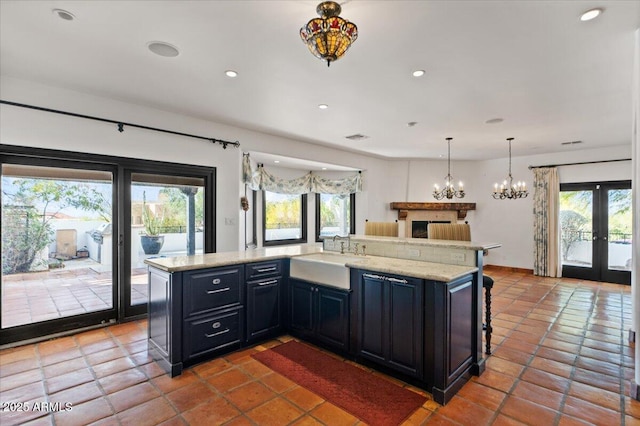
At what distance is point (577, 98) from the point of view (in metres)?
3.64

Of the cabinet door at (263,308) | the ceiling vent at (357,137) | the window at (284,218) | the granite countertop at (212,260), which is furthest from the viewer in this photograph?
the window at (284,218)

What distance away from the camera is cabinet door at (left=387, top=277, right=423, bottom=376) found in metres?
2.45

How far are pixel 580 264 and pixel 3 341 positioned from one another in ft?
30.7

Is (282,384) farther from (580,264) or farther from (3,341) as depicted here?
(580,264)

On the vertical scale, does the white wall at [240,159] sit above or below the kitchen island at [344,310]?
above

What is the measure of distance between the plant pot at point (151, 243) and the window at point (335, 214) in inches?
144

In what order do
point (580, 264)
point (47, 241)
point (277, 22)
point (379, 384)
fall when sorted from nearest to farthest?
point (277, 22) → point (379, 384) → point (47, 241) → point (580, 264)

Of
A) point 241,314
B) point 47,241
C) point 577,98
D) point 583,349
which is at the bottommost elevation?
point 583,349

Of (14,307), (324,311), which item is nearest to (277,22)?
(324,311)

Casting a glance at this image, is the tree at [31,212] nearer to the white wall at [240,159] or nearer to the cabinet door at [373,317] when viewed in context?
the white wall at [240,159]

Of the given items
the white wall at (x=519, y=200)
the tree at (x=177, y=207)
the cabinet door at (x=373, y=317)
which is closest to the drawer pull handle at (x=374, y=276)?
the cabinet door at (x=373, y=317)

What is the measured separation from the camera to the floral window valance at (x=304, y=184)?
609 cm

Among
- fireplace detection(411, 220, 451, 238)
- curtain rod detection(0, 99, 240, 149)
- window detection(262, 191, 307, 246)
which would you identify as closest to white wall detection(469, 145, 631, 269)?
fireplace detection(411, 220, 451, 238)

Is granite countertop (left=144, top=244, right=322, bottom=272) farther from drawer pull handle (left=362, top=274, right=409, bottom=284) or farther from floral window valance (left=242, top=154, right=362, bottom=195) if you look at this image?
floral window valance (left=242, top=154, right=362, bottom=195)
